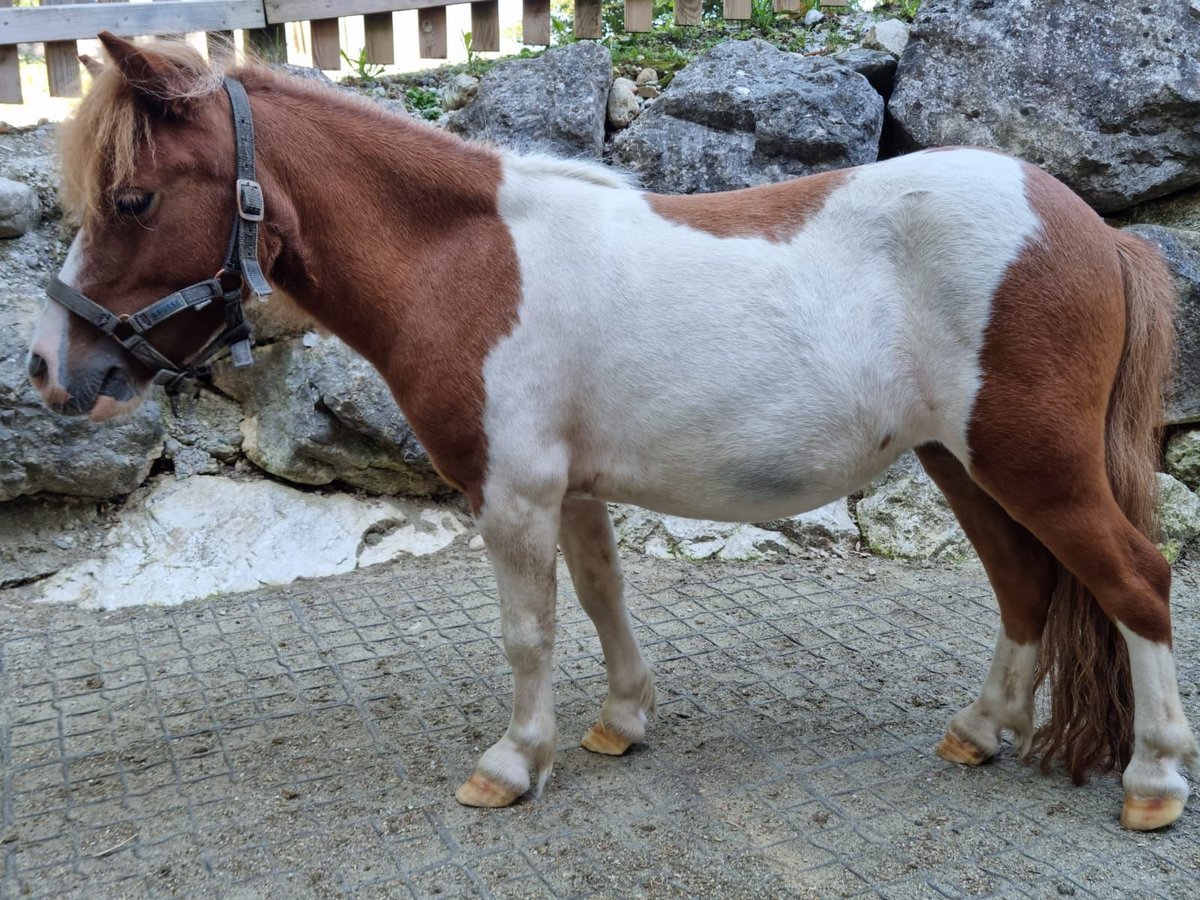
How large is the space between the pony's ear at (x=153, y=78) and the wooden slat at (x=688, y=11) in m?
4.39

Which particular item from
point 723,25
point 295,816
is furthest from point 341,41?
point 295,816

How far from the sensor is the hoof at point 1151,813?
254 cm

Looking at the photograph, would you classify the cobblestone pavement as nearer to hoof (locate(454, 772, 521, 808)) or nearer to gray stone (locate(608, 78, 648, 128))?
hoof (locate(454, 772, 521, 808))

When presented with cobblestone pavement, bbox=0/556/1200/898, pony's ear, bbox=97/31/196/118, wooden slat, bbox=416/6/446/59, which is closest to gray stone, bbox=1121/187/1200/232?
cobblestone pavement, bbox=0/556/1200/898

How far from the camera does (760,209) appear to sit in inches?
103

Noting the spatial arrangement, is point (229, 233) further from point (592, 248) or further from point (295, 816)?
point (295, 816)

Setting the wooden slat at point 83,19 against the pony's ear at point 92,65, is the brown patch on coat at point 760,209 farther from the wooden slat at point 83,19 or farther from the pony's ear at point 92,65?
the wooden slat at point 83,19

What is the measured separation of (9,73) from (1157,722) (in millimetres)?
5839

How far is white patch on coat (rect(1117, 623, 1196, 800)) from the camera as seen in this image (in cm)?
255

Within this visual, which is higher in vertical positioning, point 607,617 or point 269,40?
point 269,40

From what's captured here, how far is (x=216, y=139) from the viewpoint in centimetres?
237

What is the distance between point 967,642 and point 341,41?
4.87m

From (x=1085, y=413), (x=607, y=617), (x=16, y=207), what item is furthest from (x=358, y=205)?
(x=16, y=207)

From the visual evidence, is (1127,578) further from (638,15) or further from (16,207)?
(16,207)
